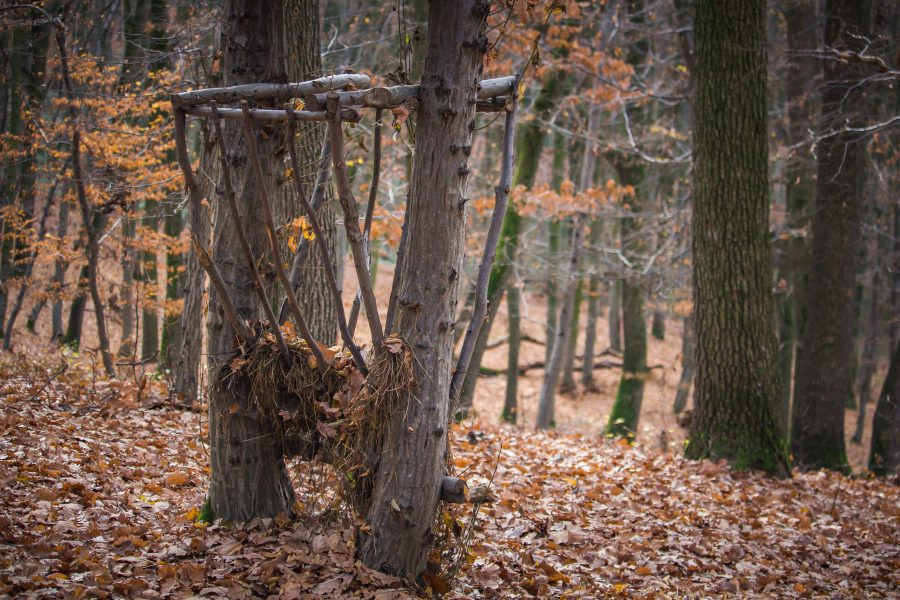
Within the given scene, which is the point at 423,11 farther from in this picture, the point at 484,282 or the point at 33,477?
the point at 33,477

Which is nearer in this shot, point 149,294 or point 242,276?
point 242,276

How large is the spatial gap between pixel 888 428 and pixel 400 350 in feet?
34.7

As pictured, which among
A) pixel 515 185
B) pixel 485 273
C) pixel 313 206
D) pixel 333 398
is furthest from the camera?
pixel 515 185

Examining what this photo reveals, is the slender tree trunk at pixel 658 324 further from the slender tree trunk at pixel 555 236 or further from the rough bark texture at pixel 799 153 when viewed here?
the rough bark texture at pixel 799 153

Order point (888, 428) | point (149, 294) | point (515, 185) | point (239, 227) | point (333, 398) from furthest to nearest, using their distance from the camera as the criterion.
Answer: point (515, 185) < point (149, 294) < point (888, 428) < point (333, 398) < point (239, 227)

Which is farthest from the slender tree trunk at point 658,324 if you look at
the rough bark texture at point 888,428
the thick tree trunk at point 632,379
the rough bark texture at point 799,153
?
the rough bark texture at point 888,428

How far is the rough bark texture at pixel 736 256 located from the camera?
25.2 ft

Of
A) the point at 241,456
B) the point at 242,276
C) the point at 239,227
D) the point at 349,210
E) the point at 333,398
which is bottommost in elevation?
the point at 241,456

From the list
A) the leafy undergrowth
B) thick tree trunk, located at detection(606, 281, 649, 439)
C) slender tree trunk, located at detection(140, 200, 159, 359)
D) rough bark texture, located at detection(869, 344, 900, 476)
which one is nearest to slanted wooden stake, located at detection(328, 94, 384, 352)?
the leafy undergrowth

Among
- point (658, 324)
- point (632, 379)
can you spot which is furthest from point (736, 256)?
point (658, 324)

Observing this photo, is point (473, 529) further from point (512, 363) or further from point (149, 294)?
point (512, 363)

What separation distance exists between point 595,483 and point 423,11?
8.24m

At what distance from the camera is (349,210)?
3.72 metres

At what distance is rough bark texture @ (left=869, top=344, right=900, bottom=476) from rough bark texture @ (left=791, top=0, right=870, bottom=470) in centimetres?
140
